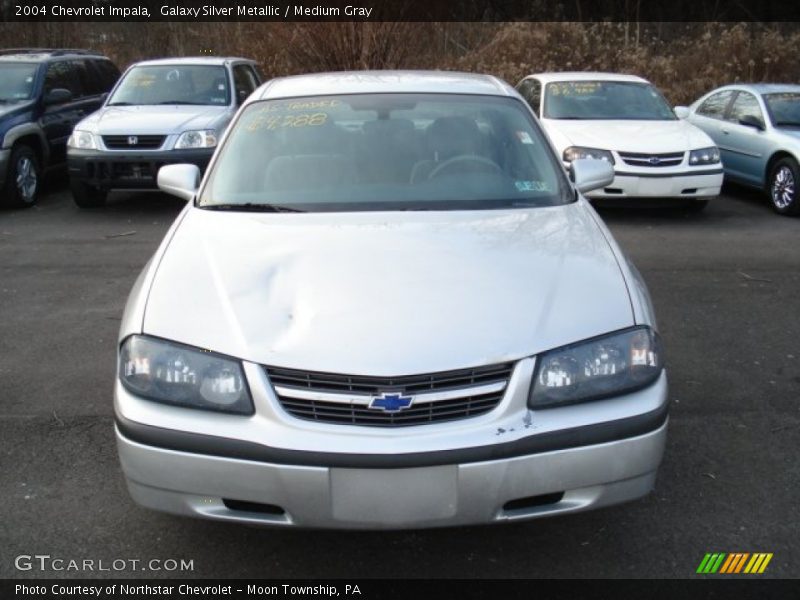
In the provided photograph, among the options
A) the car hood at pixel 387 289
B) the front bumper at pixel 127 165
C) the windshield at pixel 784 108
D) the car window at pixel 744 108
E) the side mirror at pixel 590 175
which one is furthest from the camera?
the car window at pixel 744 108

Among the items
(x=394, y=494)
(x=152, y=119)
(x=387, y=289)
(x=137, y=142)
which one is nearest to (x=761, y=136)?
(x=152, y=119)

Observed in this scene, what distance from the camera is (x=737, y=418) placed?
4234 mm

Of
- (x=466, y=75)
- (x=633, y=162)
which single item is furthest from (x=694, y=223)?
(x=466, y=75)

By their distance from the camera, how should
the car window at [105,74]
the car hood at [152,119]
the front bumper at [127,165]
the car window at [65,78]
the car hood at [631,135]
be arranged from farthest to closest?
the car window at [105,74], the car window at [65,78], the car hood at [152,119], the front bumper at [127,165], the car hood at [631,135]

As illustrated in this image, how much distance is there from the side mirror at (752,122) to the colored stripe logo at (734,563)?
8.02 metres

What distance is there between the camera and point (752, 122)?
1016cm

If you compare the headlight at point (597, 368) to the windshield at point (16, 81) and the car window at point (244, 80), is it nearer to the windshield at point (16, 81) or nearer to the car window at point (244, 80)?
the car window at point (244, 80)

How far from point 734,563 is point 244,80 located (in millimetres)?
9465

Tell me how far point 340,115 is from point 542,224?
1.28 metres

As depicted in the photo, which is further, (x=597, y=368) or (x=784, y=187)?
(x=784, y=187)

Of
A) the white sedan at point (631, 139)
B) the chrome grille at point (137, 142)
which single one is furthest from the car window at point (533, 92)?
the chrome grille at point (137, 142)

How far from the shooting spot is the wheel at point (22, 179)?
9.66m

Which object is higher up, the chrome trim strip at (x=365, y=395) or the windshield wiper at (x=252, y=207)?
the windshield wiper at (x=252, y=207)

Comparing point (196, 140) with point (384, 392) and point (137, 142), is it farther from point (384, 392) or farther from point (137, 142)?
point (384, 392)
